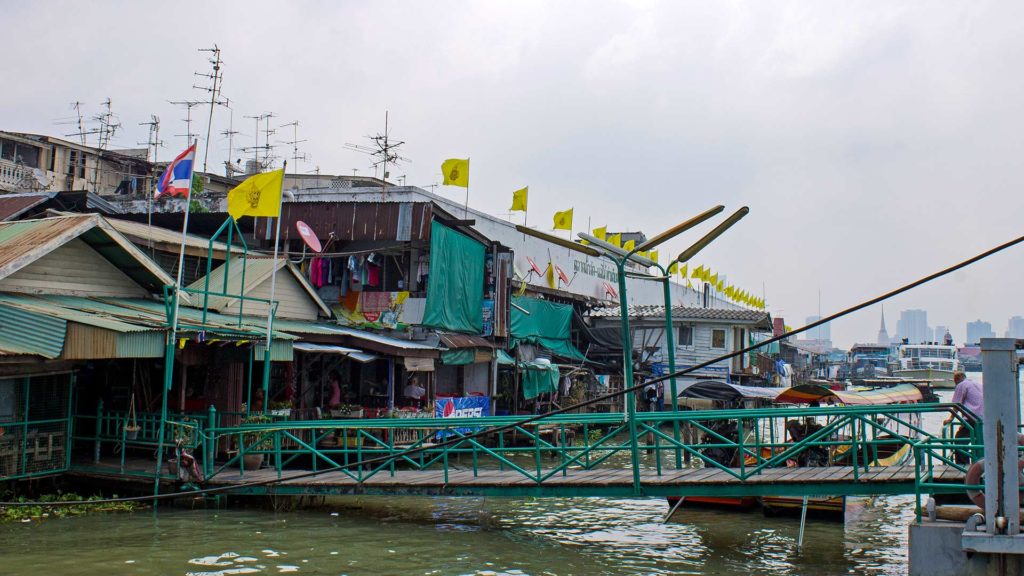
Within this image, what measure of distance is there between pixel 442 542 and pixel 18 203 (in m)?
18.6

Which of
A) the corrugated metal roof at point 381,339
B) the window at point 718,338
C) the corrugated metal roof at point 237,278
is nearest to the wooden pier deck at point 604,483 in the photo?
the corrugated metal roof at point 237,278

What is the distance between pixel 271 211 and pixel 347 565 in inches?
338

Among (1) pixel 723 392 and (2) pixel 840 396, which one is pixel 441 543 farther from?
(1) pixel 723 392

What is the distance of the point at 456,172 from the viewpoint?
3073 cm

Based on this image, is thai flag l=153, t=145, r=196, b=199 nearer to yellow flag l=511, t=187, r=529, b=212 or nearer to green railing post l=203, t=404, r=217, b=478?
green railing post l=203, t=404, r=217, b=478

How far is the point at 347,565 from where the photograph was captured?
12266 mm

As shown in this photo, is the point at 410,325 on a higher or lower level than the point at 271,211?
lower

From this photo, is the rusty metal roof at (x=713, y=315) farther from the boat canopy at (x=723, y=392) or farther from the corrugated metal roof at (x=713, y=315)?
the boat canopy at (x=723, y=392)

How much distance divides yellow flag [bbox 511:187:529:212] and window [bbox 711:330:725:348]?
9521 mm

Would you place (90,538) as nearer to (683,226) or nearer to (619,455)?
(683,226)

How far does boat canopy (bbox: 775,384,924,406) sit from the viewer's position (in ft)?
68.0

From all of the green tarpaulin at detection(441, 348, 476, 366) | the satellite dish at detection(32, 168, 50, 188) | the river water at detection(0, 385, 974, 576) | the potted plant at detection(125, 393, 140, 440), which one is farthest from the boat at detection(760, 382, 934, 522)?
the satellite dish at detection(32, 168, 50, 188)

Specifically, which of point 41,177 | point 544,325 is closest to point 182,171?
point 544,325

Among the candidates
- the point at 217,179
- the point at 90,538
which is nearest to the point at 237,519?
the point at 90,538
